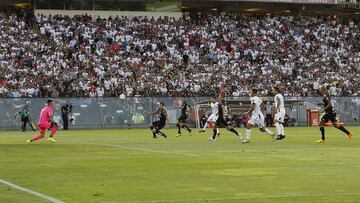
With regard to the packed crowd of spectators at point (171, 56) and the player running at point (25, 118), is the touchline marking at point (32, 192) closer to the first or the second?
the player running at point (25, 118)

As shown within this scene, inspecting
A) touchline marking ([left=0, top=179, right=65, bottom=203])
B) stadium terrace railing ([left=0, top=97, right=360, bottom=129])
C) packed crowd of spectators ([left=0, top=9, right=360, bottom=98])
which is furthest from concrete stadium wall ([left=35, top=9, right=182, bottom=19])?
touchline marking ([left=0, top=179, right=65, bottom=203])

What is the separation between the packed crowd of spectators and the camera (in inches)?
2309

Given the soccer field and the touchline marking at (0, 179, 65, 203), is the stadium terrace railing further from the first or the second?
the touchline marking at (0, 179, 65, 203)

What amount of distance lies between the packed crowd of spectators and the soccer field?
3153cm

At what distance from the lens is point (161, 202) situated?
13.2 metres

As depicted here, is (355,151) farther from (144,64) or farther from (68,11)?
(68,11)

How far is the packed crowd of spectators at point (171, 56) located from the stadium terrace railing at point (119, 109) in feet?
3.80

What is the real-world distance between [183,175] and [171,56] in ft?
159

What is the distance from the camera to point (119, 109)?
187 feet

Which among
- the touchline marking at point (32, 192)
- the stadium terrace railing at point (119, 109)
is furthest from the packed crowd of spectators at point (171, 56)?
the touchline marking at point (32, 192)

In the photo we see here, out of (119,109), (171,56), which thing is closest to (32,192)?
(119,109)

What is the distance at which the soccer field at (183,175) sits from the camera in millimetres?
14031

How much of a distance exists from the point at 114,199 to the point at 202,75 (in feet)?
166

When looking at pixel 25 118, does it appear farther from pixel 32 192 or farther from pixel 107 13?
pixel 32 192
